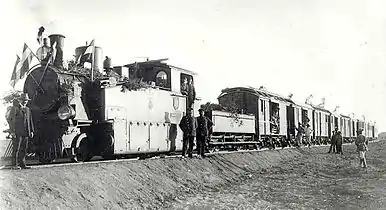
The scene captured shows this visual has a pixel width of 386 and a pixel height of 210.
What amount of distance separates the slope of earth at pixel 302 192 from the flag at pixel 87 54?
4.97 meters

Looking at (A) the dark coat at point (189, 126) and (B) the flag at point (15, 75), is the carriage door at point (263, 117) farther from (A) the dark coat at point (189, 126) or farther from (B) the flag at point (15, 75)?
(B) the flag at point (15, 75)

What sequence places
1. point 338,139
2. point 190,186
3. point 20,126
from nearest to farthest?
point 20,126
point 190,186
point 338,139

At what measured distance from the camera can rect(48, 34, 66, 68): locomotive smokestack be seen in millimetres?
10688

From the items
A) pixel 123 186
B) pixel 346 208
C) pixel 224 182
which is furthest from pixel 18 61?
pixel 346 208

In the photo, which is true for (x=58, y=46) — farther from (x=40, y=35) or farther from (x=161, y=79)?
(x=161, y=79)

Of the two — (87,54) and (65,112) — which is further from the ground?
(87,54)

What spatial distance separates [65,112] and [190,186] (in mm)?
3514

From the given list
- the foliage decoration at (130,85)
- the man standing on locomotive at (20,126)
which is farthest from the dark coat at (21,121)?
the foliage decoration at (130,85)

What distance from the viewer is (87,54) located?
11.4 m

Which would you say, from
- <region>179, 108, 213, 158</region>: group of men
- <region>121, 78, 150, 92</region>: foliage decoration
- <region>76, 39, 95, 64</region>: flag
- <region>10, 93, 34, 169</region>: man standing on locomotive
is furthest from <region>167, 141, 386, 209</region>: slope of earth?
<region>76, 39, 95, 64</region>: flag

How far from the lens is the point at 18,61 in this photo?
9.51 meters

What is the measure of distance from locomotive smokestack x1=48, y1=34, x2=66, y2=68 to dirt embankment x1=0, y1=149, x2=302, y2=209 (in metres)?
3.43

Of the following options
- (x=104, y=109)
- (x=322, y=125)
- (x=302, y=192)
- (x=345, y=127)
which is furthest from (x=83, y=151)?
(x=345, y=127)

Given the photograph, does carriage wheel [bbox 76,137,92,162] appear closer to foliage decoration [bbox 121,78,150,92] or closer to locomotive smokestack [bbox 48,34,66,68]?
foliage decoration [bbox 121,78,150,92]
